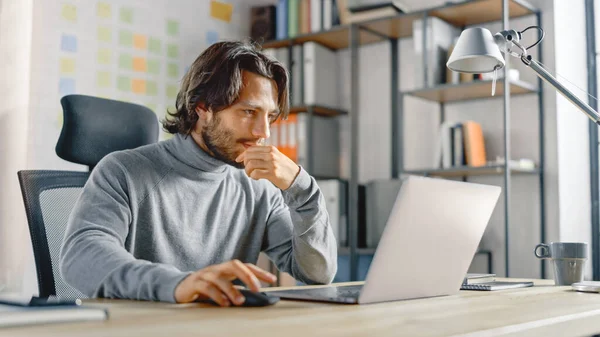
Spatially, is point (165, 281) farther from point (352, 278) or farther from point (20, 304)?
point (352, 278)

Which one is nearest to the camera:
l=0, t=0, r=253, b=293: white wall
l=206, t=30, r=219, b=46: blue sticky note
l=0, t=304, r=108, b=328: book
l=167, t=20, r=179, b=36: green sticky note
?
l=0, t=304, r=108, b=328: book

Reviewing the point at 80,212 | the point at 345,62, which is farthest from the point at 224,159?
the point at 345,62

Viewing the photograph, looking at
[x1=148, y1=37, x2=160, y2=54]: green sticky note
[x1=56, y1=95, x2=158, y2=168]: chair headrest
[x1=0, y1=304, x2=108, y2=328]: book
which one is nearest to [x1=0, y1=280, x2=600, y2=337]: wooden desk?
[x1=0, y1=304, x2=108, y2=328]: book

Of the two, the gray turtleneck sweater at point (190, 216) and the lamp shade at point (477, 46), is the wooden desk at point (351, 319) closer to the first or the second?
the gray turtleneck sweater at point (190, 216)

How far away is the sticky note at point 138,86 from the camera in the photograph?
11.3ft

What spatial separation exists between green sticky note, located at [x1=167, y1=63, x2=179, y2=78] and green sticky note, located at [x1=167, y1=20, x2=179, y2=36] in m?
0.17

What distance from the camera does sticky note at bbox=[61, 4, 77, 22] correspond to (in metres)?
3.19

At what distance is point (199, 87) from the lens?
1.74m

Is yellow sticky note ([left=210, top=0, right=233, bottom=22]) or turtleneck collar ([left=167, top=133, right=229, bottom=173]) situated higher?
yellow sticky note ([left=210, top=0, right=233, bottom=22])

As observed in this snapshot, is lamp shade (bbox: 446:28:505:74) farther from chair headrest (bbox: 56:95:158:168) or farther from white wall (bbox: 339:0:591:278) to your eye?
white wall (bbox: 339:0:591:278)

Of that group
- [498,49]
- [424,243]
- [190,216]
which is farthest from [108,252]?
[498,49]

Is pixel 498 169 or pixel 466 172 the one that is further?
pixel 466 172

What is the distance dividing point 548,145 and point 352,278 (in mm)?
1086

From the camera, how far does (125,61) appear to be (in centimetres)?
342
